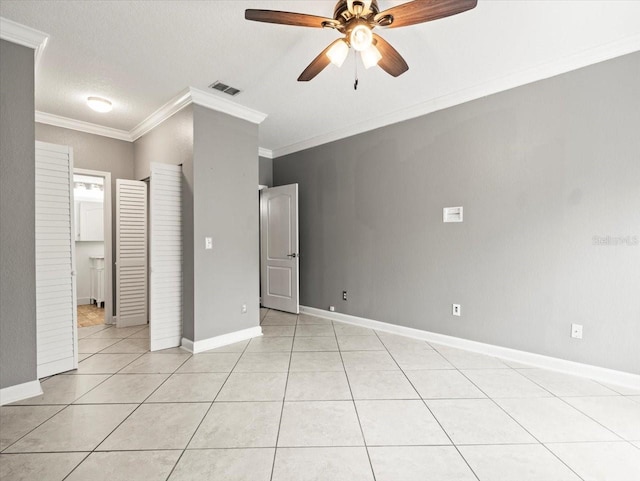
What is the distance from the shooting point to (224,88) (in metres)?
3.31

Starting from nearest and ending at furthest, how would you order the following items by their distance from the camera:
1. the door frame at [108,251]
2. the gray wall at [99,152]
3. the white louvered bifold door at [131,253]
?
the gray wall at [99,152] < the white louvered bifold door at [131,253] < the door frame at [108,251]

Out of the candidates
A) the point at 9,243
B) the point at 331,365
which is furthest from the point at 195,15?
the point at 331,365

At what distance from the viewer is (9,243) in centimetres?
238

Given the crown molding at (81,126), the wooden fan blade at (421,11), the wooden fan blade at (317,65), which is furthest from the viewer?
the crown molding at (81,126)

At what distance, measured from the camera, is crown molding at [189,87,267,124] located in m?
3.38

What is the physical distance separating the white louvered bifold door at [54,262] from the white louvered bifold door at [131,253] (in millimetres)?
1295

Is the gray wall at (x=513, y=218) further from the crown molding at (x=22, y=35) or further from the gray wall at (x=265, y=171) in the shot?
the crown molding at (x=22, y=35)

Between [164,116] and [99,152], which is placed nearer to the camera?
[164,116]

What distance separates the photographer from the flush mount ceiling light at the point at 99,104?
344 cm

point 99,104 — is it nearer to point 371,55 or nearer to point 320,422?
point 371,55

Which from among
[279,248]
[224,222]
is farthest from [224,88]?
[279,248]

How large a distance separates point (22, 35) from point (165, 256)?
215cm

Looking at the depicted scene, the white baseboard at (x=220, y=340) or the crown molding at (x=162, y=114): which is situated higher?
the crown molding at (x=162, y=114)

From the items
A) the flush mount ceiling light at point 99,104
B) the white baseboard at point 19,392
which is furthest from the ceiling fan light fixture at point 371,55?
the white baseboard at point 19,392
